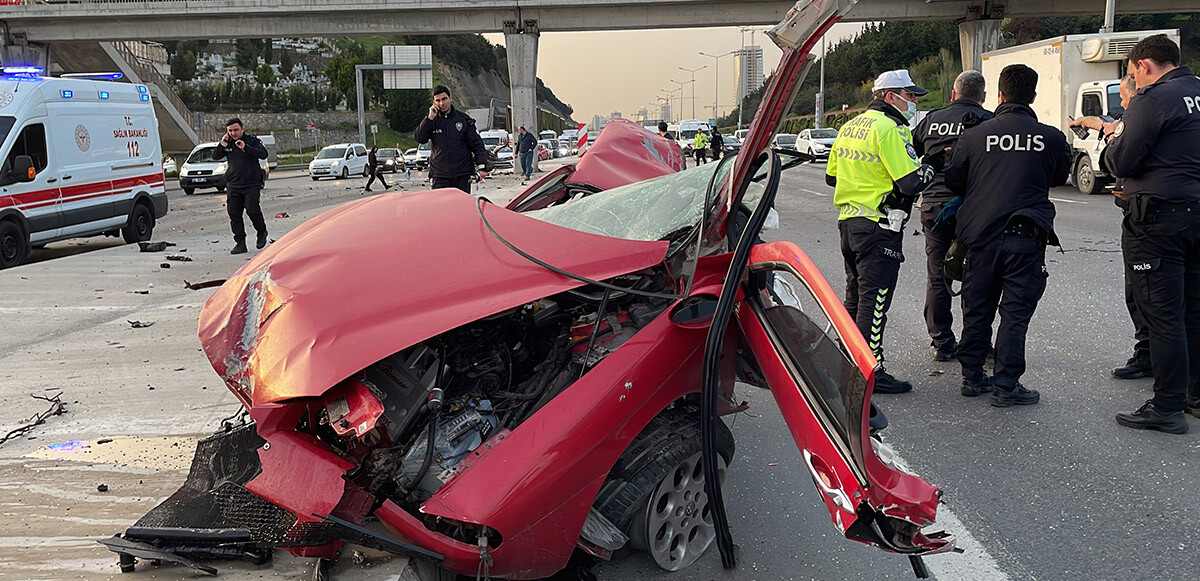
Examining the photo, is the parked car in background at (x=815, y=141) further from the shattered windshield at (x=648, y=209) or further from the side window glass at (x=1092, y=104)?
the shattered windshield at (x=648, y=209)

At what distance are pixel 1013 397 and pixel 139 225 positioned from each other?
12961mm

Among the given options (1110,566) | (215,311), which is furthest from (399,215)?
(1110,566)

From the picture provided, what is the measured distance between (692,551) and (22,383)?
4.44 metres

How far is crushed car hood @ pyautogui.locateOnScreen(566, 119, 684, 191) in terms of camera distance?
4711 millimetres

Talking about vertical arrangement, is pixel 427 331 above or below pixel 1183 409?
above

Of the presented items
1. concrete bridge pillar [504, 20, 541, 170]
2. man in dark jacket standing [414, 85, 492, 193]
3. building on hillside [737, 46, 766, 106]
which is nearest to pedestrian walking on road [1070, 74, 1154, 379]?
man in dark jacket standing [414, 85, 492, 193]

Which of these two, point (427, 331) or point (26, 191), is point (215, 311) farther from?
point (26, 191)

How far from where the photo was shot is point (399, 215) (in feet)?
10.4

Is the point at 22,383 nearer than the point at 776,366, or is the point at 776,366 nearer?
the point at 776,366

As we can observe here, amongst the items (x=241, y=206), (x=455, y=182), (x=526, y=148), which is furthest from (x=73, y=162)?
(x=526, y=148)

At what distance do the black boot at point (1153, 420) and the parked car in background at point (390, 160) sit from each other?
34.7m

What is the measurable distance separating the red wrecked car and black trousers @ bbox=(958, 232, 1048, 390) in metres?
2.16

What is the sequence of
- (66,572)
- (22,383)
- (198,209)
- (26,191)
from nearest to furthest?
(66,572) < (22,383) < (26,191) < (198,209)

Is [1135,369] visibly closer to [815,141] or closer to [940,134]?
[940,134]
